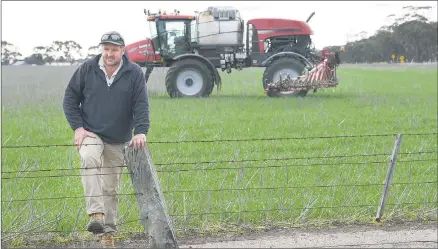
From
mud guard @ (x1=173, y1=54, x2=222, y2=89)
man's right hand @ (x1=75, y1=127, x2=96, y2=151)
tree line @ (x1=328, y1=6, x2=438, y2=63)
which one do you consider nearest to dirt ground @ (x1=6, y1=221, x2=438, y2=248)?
man's right hand @ (x1=75, y1=127, x2=96, y2=151)

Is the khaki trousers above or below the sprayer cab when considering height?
→ below

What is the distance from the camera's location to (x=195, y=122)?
12305mm

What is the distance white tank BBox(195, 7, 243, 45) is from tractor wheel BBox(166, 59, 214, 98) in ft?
3.92

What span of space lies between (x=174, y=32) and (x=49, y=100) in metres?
4.24

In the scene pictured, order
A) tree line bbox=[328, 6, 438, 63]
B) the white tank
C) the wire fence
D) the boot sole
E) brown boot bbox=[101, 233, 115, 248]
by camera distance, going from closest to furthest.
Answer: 1. the boot sole
2. brown boot bbox=[101, 233, 115, 248]
3. the wire fence
4. the white tank
5. tree line bbox=[328, 6, 438, 63]

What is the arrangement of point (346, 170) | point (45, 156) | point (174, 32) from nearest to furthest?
point (346, 170)
point (45, 156)
point (174, 32)

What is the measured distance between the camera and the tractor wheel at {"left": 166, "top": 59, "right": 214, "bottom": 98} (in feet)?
59.6

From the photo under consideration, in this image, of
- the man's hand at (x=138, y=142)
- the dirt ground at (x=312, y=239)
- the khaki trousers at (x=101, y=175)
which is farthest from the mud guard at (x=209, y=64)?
the man's hand at (x=138, y=142)

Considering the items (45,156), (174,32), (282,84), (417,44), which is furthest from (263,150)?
(417,44)

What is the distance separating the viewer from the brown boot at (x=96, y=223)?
468cm

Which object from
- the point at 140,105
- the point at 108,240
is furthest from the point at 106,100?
the point at 108,240

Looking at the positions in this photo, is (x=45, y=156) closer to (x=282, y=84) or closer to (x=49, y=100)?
(x=49, y=100)

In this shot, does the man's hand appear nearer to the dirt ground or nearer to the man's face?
the man's face

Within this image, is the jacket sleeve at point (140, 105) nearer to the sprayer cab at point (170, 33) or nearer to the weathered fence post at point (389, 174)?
the weathered fence post at point (389, 174)
